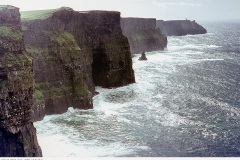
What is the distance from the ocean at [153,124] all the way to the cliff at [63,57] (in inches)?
99.8

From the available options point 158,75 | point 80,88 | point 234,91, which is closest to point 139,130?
point 80,88

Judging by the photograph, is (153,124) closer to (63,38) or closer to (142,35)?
(63,38)

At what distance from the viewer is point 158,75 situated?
316 ft

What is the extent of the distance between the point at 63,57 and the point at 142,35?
102m

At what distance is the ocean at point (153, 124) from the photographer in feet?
143

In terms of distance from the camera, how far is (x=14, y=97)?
119 feet

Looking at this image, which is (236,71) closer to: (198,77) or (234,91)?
(198,77)

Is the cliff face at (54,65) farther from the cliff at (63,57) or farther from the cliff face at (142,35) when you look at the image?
the cliff face at (142,35)

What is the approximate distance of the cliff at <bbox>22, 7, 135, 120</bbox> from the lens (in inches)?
2249

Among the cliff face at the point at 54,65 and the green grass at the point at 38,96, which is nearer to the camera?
the green grass at the point at 38,96

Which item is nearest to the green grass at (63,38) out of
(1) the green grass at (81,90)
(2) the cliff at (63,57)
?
(2) the cliff at (63,57)

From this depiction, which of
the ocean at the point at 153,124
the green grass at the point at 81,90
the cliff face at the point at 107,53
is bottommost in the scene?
the ocean at the point at 153,124

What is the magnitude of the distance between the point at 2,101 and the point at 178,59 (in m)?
102

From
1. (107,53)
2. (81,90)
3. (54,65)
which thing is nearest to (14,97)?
(54,65)
